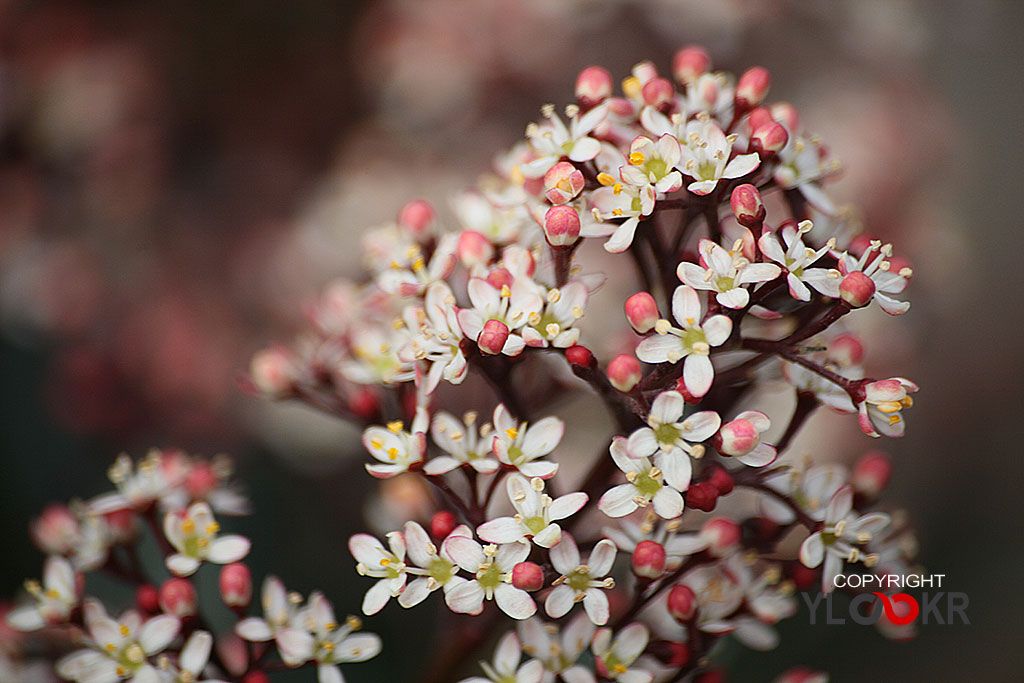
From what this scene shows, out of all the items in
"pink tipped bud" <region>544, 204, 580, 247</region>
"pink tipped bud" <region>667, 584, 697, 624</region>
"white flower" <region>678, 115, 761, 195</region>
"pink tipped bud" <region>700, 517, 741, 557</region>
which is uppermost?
"white flower" <region>678, 115, 761, 195</region>

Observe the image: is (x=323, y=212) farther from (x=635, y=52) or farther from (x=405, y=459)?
(x=405, y=459)

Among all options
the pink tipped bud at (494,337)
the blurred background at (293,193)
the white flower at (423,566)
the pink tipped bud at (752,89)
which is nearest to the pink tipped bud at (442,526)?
the white flower at (423,566)

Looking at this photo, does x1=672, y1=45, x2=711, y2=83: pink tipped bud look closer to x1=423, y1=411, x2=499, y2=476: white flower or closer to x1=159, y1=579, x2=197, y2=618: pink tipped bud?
x1=423, y1=411, x2=499, y2=476: white flower

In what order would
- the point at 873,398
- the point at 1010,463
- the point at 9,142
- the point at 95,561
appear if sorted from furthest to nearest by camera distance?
1. the point at 1010,463
2. the point at 9,142
3. the point at 95,561
4. the point at 873,398

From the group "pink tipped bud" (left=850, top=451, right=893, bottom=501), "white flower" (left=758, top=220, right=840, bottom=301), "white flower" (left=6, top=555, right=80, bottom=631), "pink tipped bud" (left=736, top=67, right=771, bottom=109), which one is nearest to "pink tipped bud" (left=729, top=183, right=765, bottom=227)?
"white flower" (left=758, top=220, right=840, bottom=301)

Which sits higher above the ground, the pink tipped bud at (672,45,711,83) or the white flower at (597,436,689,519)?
the pink tipped bud at (672,45,711,83)

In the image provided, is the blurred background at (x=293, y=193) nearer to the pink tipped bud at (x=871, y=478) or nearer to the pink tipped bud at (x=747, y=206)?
the pink tipped bud at (x=871, y=478)

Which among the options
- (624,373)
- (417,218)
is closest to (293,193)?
(417,218)

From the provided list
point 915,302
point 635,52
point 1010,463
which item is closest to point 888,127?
point 915,302
